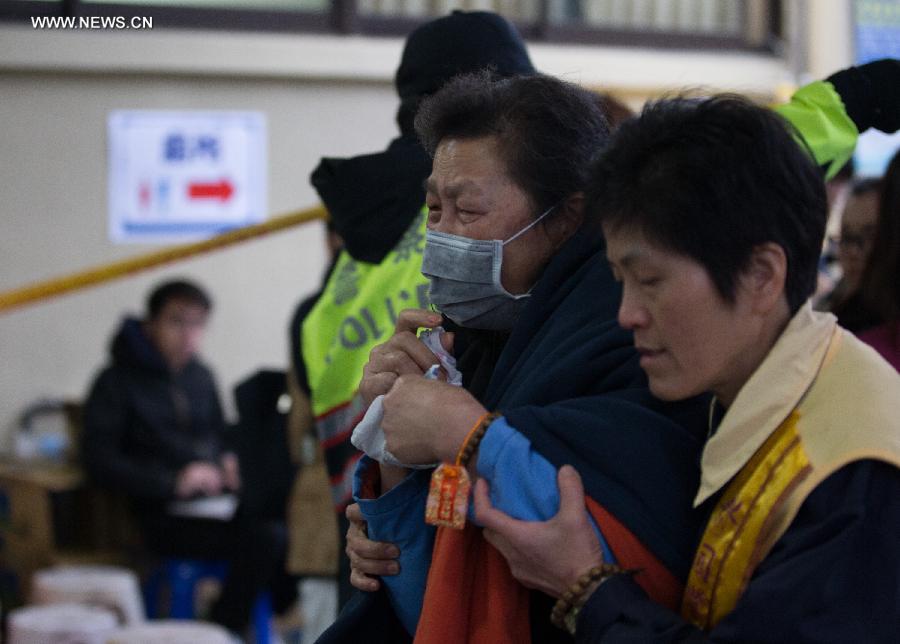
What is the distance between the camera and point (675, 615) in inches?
52.6

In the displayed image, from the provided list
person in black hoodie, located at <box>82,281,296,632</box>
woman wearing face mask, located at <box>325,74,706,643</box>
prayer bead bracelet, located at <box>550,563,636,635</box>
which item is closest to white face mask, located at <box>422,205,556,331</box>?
woman wearing face mask, located at <box>325,74,706,643</box>

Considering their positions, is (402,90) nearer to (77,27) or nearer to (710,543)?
(710,543)

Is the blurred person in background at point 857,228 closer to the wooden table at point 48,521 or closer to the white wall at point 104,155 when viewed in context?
the white wall at point 104,155

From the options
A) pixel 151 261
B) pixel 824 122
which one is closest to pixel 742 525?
pixel 824 122

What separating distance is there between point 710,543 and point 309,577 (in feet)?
8.17

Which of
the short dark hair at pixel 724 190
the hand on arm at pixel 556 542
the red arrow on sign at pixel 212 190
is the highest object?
the short dark hair at pixel 724 190

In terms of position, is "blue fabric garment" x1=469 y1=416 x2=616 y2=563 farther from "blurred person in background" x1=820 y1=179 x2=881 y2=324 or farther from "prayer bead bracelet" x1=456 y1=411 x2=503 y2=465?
"blurred person in background" x1=820 y1=179 x2=881 y2=324

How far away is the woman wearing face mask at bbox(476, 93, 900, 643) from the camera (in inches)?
48.3

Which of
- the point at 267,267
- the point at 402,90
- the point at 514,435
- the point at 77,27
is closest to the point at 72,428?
the point at 267,267

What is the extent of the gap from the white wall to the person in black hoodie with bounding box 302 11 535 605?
13.0 ft

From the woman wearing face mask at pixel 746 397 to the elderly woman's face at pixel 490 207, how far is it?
Result: 0.96 ft

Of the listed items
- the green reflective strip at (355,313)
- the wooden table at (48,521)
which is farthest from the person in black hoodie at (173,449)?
the green reflective strip at (355,313)

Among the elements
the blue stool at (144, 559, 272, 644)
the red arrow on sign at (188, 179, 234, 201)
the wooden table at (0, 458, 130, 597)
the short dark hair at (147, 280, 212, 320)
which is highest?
the red arrow on sign at (188, 179, 234, 201)

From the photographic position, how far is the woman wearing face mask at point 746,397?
123 centimetres
